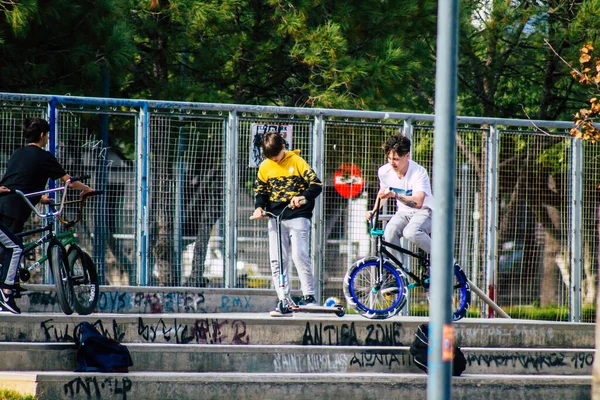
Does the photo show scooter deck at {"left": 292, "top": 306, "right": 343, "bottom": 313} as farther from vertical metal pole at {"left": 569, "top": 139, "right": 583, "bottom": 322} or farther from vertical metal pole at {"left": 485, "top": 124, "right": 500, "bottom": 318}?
vertical metal pole at {"left": 569, "top": 139, "right": 583, "bottom": 322}

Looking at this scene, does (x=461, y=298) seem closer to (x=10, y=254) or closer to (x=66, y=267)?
(x=66, y=267)

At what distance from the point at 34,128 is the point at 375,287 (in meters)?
3.63

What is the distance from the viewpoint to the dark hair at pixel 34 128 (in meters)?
9.77

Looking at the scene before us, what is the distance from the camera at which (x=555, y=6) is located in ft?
58.7

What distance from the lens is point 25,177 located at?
380 inches

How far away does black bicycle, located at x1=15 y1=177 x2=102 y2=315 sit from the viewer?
930cm

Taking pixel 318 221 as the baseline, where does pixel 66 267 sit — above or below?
below

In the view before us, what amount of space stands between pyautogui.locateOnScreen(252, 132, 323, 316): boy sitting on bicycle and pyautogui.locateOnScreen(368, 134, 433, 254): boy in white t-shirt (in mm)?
748

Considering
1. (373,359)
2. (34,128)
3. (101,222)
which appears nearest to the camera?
(373,359)

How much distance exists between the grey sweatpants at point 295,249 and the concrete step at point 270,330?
0.36 meters

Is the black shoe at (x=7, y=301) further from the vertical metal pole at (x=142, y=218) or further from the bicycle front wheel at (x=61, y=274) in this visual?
the vertical metal pole at (x=142, y=218)

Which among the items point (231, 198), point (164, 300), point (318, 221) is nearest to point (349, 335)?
point (318, 221)

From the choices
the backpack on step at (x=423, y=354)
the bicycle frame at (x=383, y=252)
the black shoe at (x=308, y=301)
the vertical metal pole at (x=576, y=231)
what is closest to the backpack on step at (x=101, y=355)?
the black shoe at (x=308, y=301)

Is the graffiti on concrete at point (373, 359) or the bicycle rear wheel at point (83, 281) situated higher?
the bicycle rear wheel at point (83, 281)
